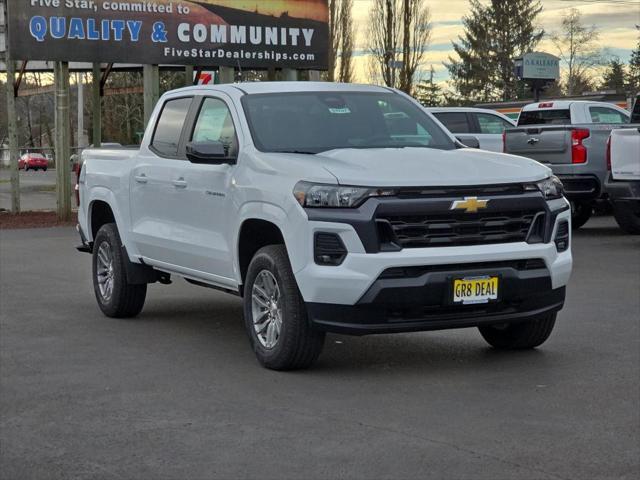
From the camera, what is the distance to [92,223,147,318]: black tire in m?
10.7

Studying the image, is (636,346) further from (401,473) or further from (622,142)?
(622,142)

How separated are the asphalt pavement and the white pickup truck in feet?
1.37

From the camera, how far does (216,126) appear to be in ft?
30.7

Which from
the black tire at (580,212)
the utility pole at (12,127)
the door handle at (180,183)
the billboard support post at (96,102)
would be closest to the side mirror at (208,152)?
the door handle at (180,183)

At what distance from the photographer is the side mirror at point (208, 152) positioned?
343 inches

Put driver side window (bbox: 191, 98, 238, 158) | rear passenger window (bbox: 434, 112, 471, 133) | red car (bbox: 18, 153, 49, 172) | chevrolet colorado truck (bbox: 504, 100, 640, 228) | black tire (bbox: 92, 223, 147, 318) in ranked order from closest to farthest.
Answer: driver side window (bbox: 191, 98, 238, 158)
black tire (bbox: 92, 223, 147, 318)
chevrolet colorado truck (bbox: 504, 100, 640, 228)
rear passenger window (bbox: 434, 112, 471, 133)
red car (bbox: 18, 153, 49, 172)

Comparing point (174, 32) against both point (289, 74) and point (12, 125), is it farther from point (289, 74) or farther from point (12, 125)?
point (12, 125)

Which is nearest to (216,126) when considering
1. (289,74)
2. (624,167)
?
(624,167)

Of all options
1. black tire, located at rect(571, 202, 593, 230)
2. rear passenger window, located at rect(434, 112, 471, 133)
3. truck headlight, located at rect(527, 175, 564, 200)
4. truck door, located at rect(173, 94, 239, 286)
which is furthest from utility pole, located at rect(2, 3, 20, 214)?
truck headlight, located at rect(527, 175, 564, 200)

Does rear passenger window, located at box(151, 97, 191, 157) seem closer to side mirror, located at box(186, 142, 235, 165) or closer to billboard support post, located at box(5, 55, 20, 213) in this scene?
side mirror, located at box(186, 142, 235, 165)

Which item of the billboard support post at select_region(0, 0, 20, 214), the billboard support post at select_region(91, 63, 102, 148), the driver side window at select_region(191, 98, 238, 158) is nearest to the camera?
the driver side window at select_region(191, 98, 238, 158)

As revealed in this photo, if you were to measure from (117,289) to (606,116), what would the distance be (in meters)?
13.2

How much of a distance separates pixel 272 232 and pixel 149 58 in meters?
16.8

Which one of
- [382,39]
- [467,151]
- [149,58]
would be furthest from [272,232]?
[382,39]
